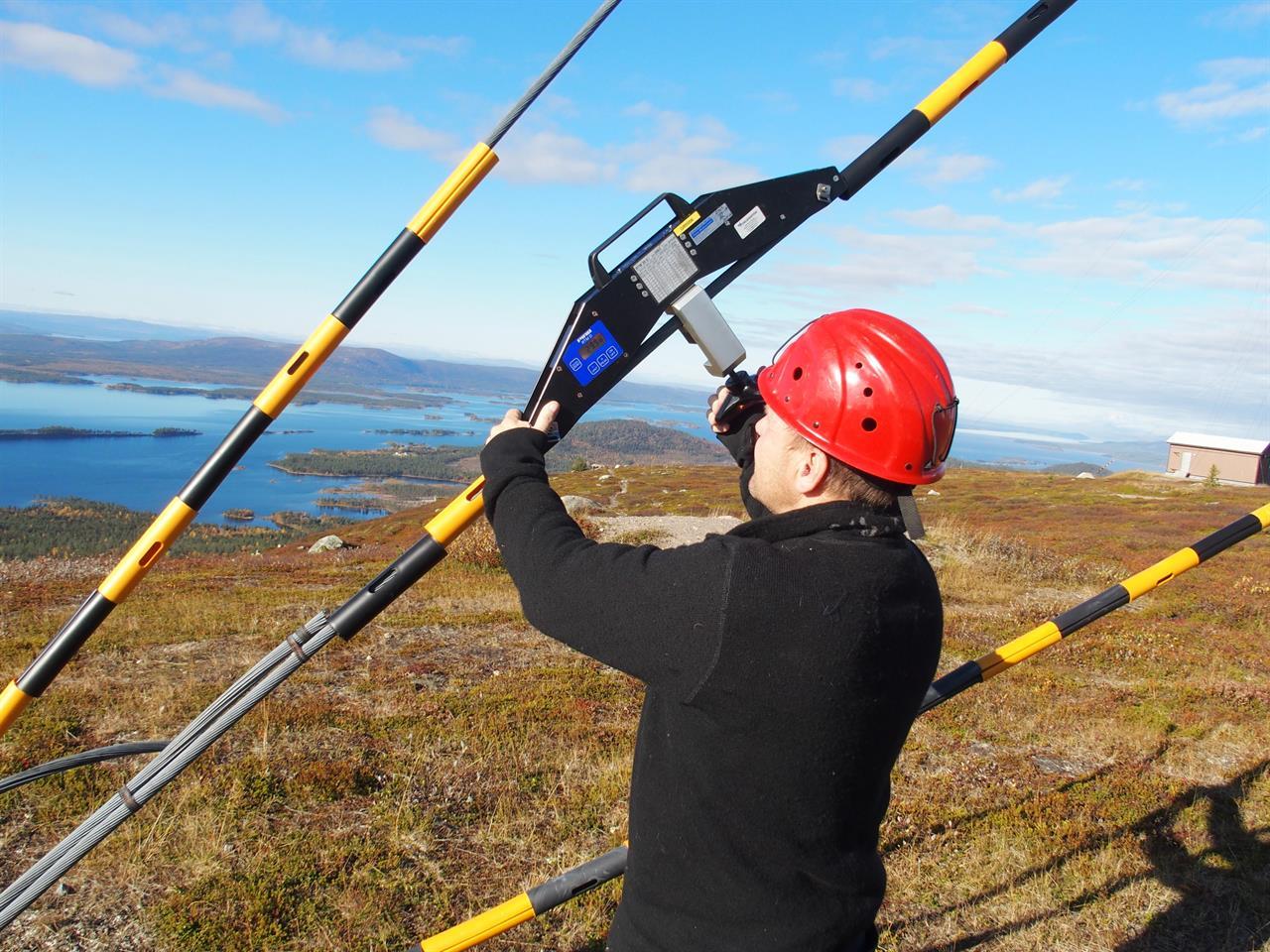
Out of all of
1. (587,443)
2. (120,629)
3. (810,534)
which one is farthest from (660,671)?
(587,443)

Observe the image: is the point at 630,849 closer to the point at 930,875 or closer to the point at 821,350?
the point at 821,350

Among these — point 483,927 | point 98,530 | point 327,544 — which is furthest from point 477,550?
point 98,530

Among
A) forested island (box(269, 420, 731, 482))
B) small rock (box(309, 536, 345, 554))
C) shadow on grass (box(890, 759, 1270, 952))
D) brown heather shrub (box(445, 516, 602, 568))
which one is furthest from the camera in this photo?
forested island (box(269, 420, 731, 482))

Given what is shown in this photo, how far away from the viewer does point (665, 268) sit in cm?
239

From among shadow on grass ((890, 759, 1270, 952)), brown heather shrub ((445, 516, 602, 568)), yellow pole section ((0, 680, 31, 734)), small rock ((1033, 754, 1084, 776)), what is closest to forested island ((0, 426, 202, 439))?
brown heather shrub ((445, 516, 602, 568))

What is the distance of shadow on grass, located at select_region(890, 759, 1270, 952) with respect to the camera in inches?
204

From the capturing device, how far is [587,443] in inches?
7131

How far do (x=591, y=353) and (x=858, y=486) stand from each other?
2.76 feet

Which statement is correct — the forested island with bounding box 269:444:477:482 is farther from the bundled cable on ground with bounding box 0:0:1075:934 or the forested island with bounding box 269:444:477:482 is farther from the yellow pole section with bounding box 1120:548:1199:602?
the bundled cable on ground with bounding box 0:0:1075:934

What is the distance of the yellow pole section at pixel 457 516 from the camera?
217 centimetres

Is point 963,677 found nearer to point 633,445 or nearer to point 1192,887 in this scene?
point 1192,887

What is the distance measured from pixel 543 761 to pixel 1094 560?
879 inches

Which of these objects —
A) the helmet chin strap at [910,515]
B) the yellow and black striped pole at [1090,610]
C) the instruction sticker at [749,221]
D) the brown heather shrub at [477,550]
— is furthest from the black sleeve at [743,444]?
the brown heather shrub at [477,550]

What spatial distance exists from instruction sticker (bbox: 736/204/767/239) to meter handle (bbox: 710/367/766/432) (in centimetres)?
44
